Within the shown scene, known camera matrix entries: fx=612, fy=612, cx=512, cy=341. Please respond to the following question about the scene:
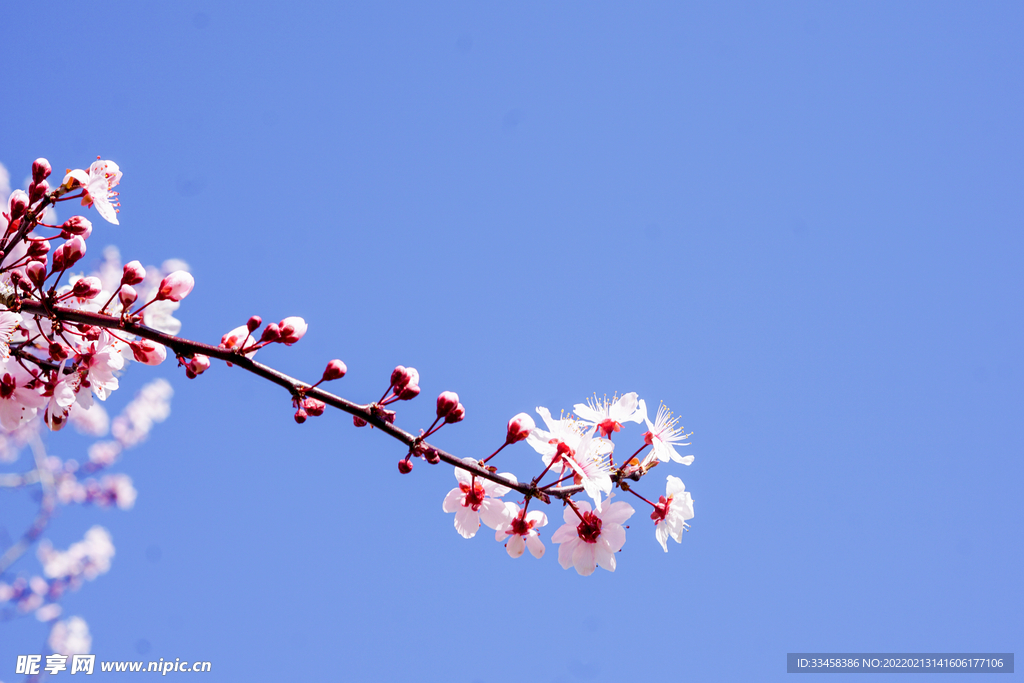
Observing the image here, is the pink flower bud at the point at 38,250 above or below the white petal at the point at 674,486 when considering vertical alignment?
above

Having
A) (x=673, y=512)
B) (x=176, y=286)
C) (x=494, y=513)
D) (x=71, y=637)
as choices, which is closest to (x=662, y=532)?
→ (x=673, y=512)

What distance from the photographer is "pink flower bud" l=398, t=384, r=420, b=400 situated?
197 centimetres

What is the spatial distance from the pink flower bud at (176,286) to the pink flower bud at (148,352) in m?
Result: 0.20

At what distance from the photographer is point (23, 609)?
30.8ft

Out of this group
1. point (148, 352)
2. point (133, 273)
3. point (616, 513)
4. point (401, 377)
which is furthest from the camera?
point (616, 513)

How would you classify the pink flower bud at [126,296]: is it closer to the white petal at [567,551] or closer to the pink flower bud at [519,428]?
the pink flower bud at [519,428]

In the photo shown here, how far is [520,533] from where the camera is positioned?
255cm

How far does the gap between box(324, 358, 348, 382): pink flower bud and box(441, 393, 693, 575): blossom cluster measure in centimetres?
65

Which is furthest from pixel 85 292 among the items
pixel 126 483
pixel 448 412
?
pixel 126 483

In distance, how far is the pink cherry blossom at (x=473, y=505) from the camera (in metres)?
2.51

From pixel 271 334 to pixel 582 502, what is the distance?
132 cm

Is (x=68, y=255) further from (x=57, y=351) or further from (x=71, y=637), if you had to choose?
(x=71, y=637)

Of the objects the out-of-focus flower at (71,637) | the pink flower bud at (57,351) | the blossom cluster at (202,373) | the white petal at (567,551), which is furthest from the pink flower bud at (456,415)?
the out-of-focus flower at (71,637)

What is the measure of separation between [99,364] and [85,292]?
0.27 metres
